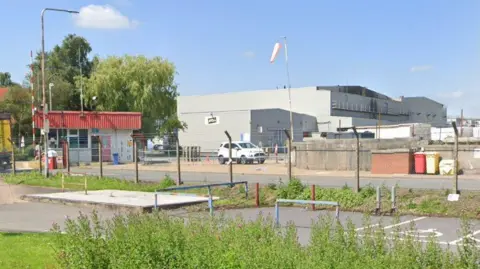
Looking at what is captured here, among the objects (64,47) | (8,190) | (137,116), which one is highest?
(64,47)

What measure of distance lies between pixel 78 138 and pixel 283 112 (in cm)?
2508

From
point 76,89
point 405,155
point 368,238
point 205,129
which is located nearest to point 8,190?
point 405,155

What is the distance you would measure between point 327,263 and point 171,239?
1930 mm

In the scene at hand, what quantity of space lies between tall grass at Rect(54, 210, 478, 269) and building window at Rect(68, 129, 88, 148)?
130 feet

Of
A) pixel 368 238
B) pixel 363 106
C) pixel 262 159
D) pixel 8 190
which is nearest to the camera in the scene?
pixel 368 238

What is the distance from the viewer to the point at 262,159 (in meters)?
41.9

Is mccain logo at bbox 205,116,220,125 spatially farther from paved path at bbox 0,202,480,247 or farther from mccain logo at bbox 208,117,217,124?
paved path at bbox 0,202,480,247

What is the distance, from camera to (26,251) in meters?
8.94

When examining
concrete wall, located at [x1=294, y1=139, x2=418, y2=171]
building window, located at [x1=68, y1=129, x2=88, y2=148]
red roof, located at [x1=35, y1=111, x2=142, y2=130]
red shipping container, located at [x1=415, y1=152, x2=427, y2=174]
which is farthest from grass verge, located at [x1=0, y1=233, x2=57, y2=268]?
building window, located at [x1=68, y1=129, x2=88, y2=148]

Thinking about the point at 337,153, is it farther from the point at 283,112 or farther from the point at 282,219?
the point at 283,112

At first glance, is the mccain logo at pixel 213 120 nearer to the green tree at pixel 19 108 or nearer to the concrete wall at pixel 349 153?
the green tree at pixel 19 108

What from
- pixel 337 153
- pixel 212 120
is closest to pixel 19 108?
pixel 212 120

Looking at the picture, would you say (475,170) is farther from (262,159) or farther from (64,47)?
(64,47)

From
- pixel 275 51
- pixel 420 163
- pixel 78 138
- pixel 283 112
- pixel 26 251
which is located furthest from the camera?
pixel 283 112
